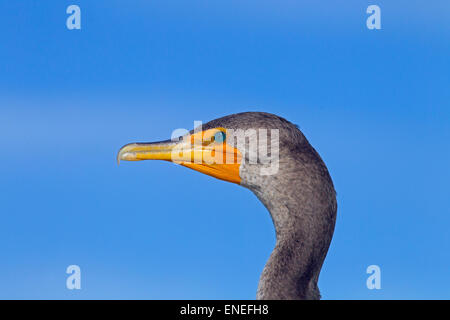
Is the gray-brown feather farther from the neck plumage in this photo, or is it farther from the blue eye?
the blue eye

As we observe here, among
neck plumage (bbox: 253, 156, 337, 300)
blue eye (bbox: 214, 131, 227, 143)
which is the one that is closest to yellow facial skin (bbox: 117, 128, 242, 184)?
blue eye (bbox: 214, 131, 227, 143)

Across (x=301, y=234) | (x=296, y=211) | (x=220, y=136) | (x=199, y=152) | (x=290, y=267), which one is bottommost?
(x=290, y=267)

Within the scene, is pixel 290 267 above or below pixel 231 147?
below

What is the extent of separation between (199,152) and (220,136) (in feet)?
0.76

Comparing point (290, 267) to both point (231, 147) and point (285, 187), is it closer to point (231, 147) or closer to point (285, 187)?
point (285, 187)

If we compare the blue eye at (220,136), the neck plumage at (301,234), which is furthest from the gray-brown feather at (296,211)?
the blue eye at (220,136)

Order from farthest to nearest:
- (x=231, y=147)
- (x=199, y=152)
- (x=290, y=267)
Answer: (x=199, y=152) < (x=231, y=147) < (x=290, y=267)

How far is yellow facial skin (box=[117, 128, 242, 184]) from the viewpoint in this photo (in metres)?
7.38

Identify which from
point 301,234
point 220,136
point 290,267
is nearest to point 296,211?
point 301,234

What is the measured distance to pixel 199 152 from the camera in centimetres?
746

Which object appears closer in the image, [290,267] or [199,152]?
[290,267]
